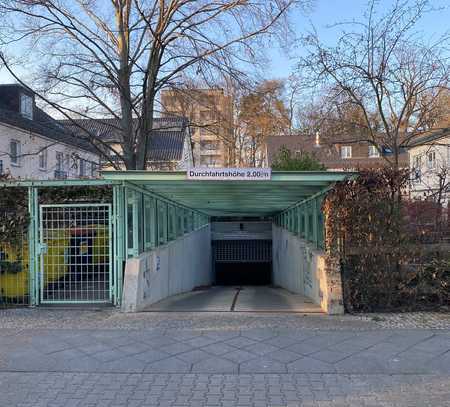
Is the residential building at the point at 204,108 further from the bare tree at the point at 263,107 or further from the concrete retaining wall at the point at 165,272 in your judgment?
the concrete retaining wall at the point at 165,272

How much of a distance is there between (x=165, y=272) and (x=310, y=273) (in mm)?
3372

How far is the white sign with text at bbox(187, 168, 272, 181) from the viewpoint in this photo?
25.2 ft

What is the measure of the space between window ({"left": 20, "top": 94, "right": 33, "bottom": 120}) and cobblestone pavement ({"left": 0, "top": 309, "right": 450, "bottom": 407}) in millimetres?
→ 26435

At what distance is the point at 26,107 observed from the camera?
31906mm

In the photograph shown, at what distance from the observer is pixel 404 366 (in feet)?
17.0

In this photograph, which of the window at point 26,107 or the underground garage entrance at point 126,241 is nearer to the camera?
the underground garage entrance at point 126,241

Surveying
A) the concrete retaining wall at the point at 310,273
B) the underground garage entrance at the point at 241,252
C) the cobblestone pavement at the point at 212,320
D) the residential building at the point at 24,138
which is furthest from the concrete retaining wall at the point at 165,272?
the residential building at the point at 24,138

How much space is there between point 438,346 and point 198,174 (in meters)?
4.02

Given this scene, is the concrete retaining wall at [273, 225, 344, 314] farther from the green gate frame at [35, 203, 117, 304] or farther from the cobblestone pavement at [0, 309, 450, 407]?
the green gate frame at [35, 203, 117, 304]

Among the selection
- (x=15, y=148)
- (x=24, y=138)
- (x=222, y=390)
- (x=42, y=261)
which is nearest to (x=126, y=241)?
(x=42, y=261)

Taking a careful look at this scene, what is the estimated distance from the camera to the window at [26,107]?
3118 cm

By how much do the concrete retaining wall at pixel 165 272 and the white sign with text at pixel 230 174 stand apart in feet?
6.46

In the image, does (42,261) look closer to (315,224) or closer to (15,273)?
(15,273)

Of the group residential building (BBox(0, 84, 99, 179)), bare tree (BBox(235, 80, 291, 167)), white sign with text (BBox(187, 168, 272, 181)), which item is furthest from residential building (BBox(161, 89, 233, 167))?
white sign with text (BBox(187, 168, 272, 181))
